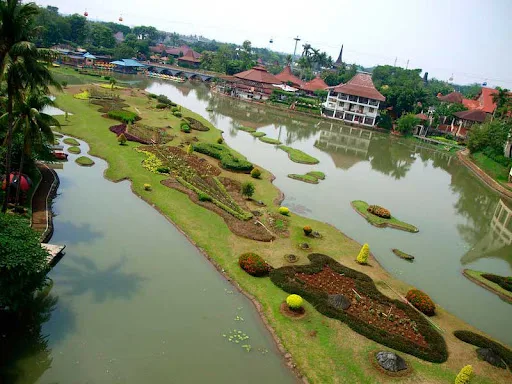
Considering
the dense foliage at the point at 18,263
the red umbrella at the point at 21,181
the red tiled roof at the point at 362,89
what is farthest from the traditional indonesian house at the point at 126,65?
the dense foliage at the point at 18,263

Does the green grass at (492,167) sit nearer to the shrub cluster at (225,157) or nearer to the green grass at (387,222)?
the green grass at (387,222)

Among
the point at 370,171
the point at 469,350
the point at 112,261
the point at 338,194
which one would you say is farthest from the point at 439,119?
the point at 112,261

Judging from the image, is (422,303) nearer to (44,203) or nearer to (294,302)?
(294,302)

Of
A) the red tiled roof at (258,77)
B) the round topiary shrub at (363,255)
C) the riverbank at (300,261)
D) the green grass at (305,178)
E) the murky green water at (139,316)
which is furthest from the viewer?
the red tiled roof at (258,77)

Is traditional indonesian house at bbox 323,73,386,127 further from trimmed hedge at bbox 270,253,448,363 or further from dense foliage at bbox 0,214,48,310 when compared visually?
dense foliage at bbox 0,214,48,310

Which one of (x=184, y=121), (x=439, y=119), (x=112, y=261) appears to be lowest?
(x=112, y=261)

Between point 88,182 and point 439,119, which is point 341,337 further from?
point 439,119
